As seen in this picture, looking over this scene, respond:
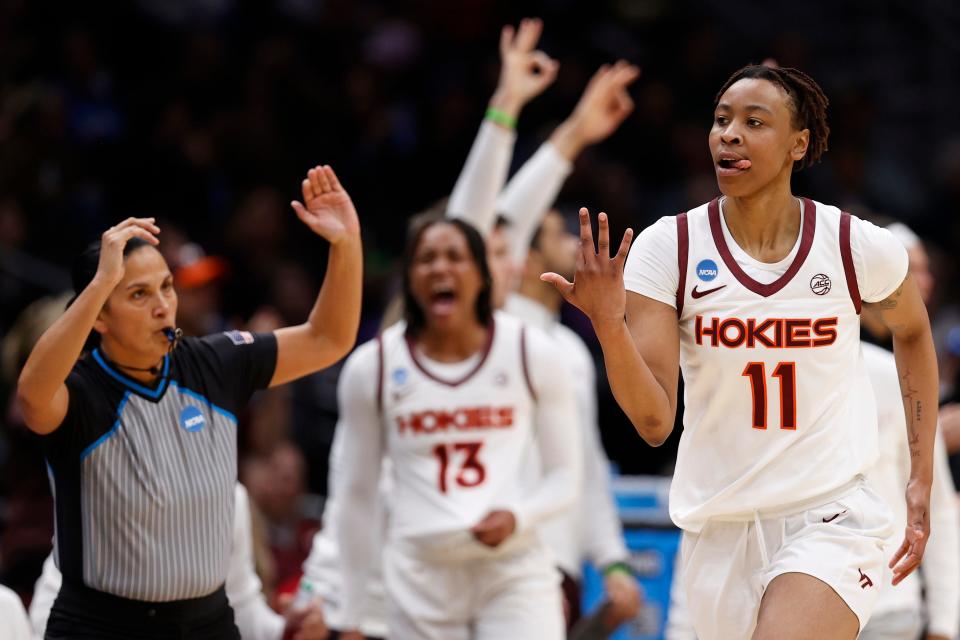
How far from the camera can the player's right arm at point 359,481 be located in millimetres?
6195

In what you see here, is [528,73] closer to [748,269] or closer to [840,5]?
[748,269]

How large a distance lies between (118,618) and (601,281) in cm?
177

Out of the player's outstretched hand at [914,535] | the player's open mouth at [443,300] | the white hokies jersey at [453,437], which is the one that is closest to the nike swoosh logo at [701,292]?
the player's outstretched hand at [914,535]

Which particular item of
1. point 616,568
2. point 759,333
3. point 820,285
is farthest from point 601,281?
point 616,568

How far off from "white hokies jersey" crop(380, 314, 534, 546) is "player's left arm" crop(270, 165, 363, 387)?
3.31 ft

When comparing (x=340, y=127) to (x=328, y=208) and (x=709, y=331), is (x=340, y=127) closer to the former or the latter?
(x=328, y=208)

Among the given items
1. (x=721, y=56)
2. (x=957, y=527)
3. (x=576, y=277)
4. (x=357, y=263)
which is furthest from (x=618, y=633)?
(x=721, y=56)

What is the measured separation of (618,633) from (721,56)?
7308 millimetres

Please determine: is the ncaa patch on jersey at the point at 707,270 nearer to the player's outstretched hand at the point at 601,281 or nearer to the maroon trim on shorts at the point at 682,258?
the maroon trim on shorts at the point at 682,258

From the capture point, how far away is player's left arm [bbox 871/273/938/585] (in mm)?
4652

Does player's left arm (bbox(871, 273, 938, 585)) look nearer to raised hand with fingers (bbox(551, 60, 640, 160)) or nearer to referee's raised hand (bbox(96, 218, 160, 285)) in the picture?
referee's raised hand (bbox(96, 218, 160, 285))

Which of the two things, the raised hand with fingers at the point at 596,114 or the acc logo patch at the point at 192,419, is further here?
the raised hand with fingers at the point at 596,114

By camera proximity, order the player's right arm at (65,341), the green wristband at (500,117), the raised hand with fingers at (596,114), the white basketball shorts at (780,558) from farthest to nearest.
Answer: the raised hand with fingers at (596,114) → the green wristband at (500,117) → the player's right arm at (65,341) → the white basketball shorts at (780,558)

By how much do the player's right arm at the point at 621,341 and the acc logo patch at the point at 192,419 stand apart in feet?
4.13
